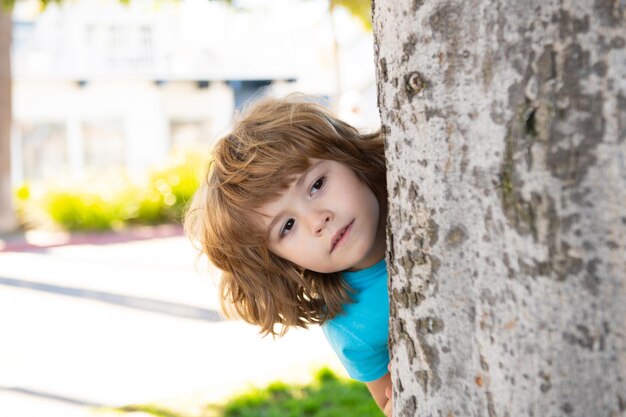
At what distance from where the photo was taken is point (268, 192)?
2.06m

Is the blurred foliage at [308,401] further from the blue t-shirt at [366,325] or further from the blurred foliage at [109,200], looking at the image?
the blurred foliage at [109,200]

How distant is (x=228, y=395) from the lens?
4.50 metres

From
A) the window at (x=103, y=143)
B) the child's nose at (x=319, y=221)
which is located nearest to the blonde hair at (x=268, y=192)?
the child's nose at (x=319, y=221)

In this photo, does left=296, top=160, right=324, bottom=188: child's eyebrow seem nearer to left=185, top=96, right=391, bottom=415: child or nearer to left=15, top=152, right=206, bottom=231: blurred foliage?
left=185, top=96, right=391, bottom=415: child

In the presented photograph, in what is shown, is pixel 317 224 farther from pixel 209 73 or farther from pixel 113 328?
pixel 209 73

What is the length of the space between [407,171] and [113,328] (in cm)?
597

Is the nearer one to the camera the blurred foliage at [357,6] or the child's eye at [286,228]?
the child's eye at [286,228]

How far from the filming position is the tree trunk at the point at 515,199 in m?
1.01

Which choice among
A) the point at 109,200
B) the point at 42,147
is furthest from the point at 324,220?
the point at 42,147

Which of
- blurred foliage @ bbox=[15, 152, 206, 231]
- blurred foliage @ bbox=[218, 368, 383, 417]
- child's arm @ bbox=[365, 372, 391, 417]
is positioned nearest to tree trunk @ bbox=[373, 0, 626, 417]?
child's arm @ bbox=[365, 372, 391, 417]

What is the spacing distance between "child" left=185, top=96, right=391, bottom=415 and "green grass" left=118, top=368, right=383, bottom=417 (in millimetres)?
1969

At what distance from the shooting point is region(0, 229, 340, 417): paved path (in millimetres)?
4715

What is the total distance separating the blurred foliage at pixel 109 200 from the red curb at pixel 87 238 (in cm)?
30

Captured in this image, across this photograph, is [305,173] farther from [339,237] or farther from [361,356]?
[361,356]
